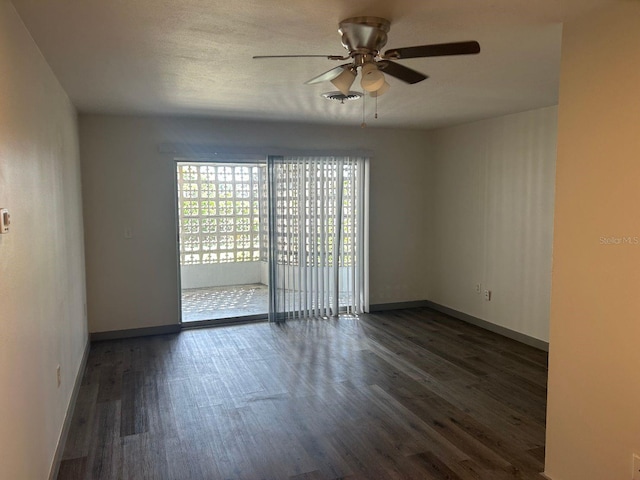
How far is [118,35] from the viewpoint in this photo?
2342mm

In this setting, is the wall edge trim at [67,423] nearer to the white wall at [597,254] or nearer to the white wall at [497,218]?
the white wall at [597,254]

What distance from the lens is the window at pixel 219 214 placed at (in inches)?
308

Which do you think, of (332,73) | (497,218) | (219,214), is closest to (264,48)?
(332,73)

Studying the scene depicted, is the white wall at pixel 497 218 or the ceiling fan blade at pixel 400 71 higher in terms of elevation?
the ceiling fan blade at pixel 400 71

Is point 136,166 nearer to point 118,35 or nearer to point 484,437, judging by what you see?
point 118,35

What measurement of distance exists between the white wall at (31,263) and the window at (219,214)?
4385 millimetres

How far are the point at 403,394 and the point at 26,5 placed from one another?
322 cm

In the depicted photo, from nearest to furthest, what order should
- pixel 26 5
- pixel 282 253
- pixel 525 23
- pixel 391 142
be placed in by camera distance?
pixel 26 5 → pixel 525 23 → pixel 282 253 → pixel 391 142

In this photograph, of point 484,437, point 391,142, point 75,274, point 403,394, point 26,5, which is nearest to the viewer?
point 26,5

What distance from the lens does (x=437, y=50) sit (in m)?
2.04

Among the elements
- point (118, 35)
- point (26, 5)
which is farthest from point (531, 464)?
point (26, 5)

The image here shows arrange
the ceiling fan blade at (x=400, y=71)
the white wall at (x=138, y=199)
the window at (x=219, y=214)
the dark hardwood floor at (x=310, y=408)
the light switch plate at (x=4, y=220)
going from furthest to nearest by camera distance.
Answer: the window at (x=219, y=214) → the white wall at (x=138, y=199) → the dark hardwood floor at (x=310, y=408) → the ceiling fan blade at (x=400, y=71) → the light switch plate at (x=4, y=220)

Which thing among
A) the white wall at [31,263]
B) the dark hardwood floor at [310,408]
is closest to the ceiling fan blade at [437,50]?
the white wall at [31,263]

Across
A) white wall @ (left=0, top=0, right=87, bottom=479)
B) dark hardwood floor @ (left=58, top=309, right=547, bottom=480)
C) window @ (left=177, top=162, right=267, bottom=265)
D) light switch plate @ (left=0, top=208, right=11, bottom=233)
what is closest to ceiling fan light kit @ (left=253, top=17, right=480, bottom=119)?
white wall @ (left=0, top=0, right=87, bottom=479)
